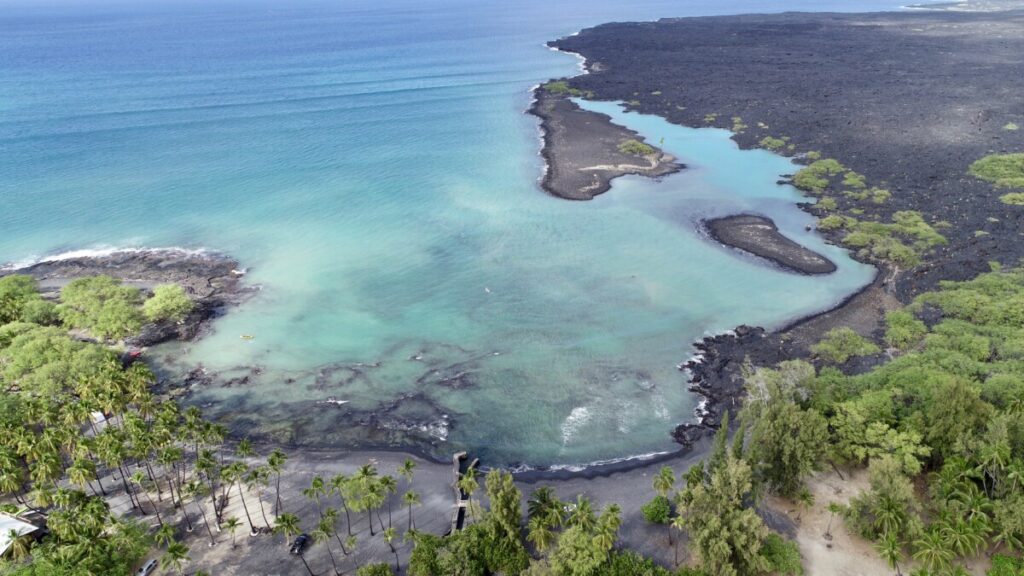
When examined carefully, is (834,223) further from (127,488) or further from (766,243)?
(127,488)

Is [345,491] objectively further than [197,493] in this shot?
No

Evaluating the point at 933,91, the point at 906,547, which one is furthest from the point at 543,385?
the point at 933,91

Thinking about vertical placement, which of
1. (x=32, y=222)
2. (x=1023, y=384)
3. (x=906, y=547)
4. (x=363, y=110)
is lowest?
(x=906, y=547)

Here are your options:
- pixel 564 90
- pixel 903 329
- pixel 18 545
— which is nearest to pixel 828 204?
pixel 903 329

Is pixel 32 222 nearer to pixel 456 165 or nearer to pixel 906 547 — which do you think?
pixel 456 165

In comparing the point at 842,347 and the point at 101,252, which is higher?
the point at 101,252

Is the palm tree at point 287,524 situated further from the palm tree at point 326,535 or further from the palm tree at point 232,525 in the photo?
the palm tree at point 232,525
